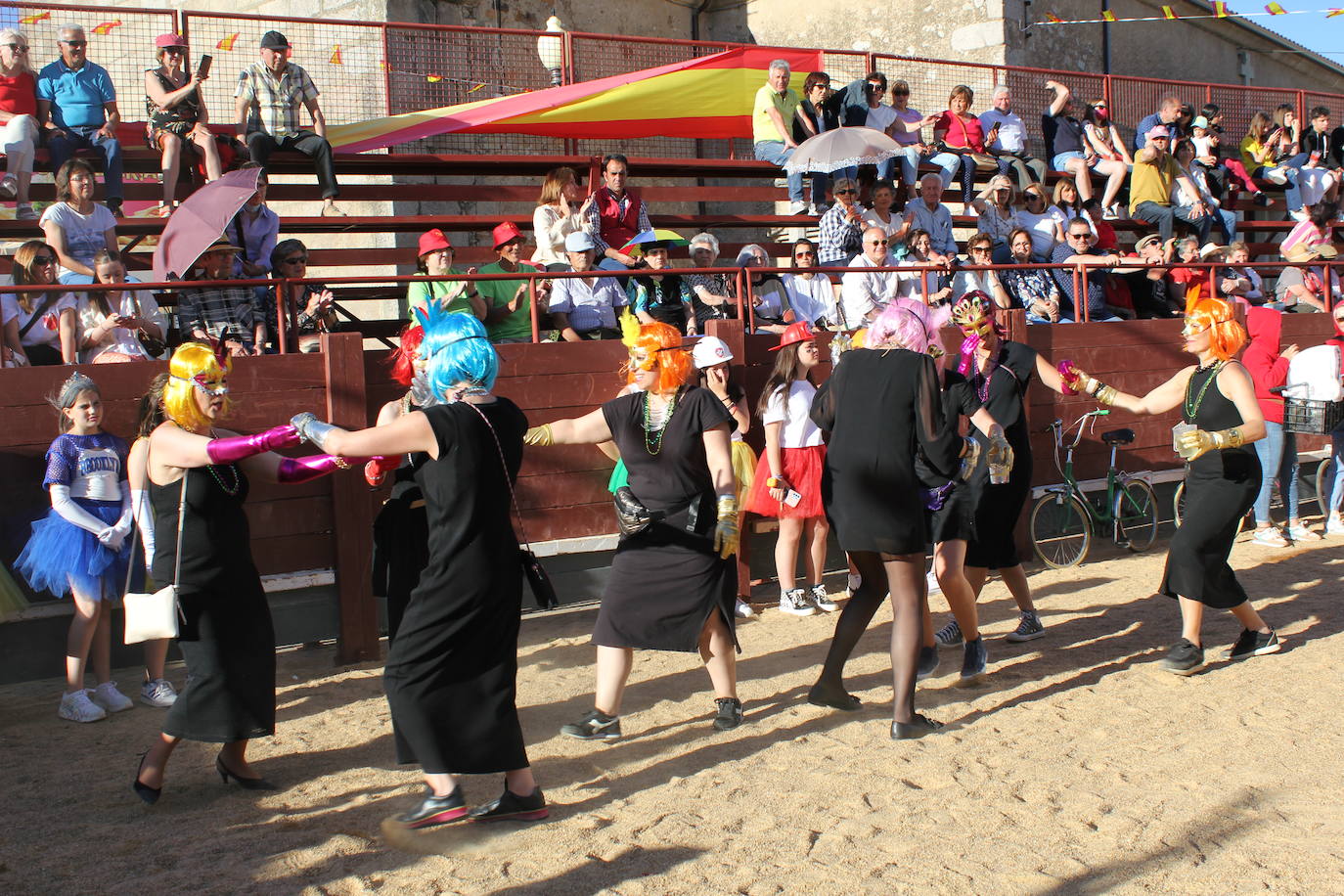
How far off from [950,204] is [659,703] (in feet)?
35.3

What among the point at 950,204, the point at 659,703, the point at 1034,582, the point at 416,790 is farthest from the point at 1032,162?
the point at 416,790

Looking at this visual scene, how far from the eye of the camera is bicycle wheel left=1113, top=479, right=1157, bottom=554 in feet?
31.5

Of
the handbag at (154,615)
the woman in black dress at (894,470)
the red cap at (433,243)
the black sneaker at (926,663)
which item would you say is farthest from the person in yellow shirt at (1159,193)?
the handbag at (154,615)

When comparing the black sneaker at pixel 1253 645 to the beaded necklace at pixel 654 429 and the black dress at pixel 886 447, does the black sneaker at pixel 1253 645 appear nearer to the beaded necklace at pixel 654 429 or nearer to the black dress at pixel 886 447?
the black dress at pixel 886 447

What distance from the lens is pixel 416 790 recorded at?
481cm

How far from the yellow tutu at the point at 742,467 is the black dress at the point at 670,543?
2091 mm

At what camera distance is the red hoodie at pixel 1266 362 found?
965 cm

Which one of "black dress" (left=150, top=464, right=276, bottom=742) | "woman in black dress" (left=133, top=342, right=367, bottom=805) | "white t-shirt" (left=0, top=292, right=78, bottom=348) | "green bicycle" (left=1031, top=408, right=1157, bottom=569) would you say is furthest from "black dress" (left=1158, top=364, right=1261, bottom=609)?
"white t-shirt" (left=0, top=292, right=78, bottom=348)

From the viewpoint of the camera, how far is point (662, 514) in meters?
5.29

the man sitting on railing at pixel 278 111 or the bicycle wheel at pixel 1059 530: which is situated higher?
the man sitting on railing at pixel 278 111

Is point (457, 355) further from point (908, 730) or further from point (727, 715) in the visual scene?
point (908, 730)

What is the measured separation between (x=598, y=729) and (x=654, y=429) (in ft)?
4.30

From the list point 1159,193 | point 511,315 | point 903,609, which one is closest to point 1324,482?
point 1159,193

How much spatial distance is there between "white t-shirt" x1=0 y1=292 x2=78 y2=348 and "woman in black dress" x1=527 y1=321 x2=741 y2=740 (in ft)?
10.9
